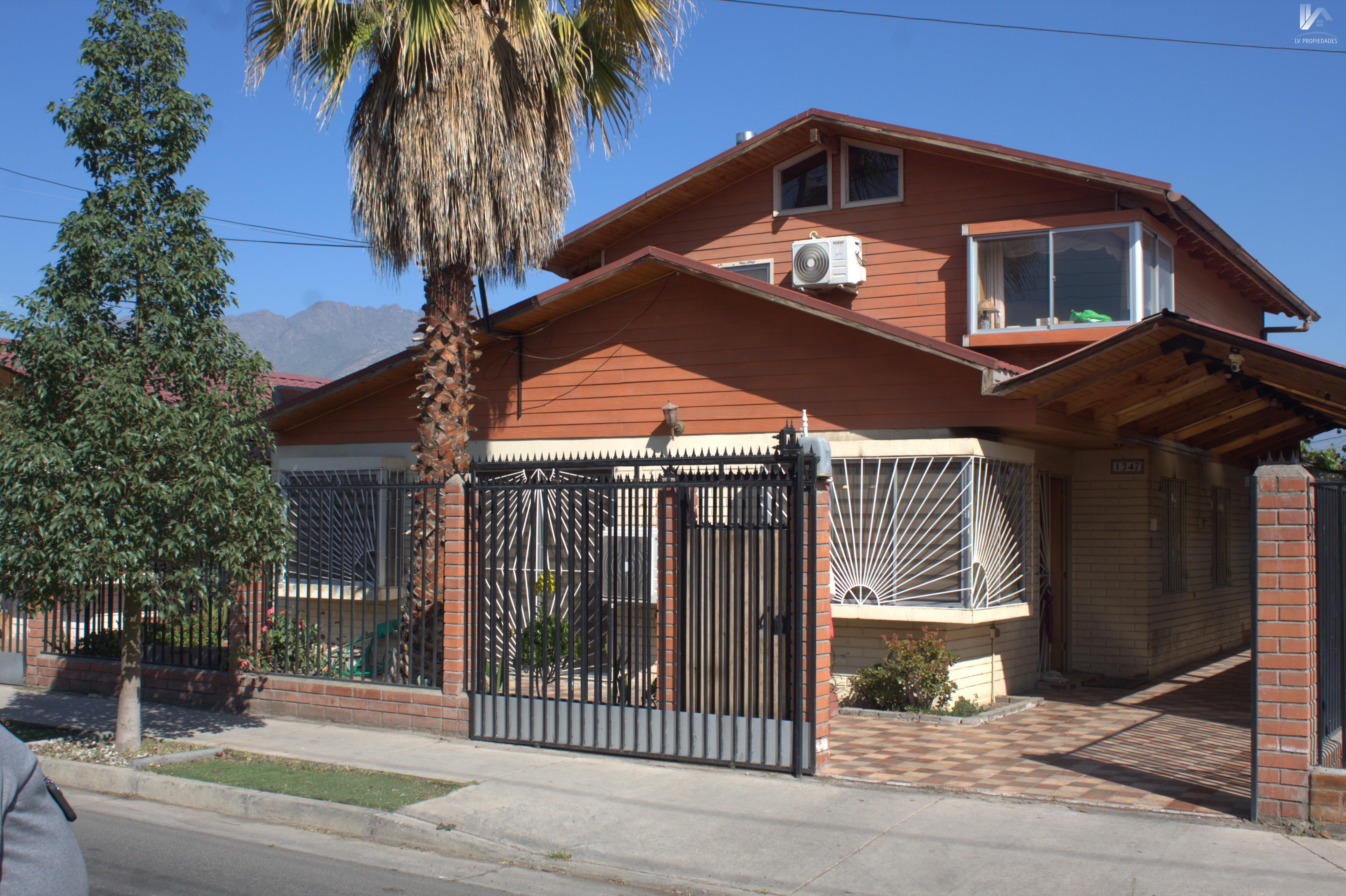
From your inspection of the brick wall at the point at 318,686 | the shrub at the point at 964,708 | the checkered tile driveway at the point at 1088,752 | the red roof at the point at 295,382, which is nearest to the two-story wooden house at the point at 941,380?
the shrub at the point at 964,708

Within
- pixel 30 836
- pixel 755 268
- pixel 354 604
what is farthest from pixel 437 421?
pixel 30 836

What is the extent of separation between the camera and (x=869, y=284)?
15.0m

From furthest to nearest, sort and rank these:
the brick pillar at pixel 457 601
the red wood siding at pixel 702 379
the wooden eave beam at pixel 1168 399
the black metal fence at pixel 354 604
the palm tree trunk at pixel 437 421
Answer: the wooden eave beam at pixel 1168 399
the red wood siding at pixel 702 379
the palm tree trunk at pixel 437 421
the black metal fence at pixel 354 604
the brick pillar at pixel 457 601

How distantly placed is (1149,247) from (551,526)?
342 inches

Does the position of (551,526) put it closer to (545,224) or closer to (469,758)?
(469,758)

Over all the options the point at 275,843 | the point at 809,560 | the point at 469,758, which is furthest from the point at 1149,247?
the point at 275,843

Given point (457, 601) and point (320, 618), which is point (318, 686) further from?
point (457, 601)

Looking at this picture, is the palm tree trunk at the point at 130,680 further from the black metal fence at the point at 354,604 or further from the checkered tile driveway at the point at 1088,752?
the checkered tile driveway at the point at 1088,752

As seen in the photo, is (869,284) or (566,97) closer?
(566,97)

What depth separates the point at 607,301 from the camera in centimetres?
1310

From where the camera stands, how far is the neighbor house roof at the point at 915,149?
A: 13.4 m

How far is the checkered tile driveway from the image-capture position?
770cm

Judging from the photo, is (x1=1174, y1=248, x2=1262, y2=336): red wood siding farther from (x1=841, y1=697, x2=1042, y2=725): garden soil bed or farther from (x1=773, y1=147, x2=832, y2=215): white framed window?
(x1=841, y1=697, x2=1042, y2=725): garden soil bed

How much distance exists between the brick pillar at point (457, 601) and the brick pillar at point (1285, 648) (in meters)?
6.10
